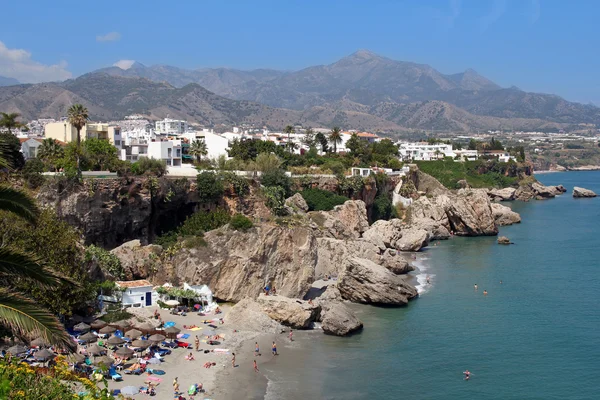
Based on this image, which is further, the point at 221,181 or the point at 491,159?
the point at 491,159

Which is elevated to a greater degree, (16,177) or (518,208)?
(16,177)

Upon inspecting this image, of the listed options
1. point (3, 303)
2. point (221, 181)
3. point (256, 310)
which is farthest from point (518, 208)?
point (3, 303)

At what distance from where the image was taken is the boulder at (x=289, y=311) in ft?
107

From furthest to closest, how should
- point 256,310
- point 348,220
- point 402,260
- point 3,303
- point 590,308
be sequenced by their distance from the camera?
point 348,220 → point 402,260 → point 590,308 → point 256,310 → point 3,303

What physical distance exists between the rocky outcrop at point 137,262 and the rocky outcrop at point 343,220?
52.2 ft

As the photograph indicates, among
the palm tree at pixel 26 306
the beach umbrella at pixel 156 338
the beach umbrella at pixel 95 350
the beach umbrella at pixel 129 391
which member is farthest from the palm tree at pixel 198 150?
the palm tree at pixel 26 306

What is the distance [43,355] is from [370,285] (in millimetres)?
19797

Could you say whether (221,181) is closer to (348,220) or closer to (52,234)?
(348,220)

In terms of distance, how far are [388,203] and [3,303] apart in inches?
2346

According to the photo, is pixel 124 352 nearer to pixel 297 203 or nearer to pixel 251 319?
pixel 251 319

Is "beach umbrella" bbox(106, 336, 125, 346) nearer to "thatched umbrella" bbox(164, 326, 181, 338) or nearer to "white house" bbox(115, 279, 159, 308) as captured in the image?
"thatched umbrella" bbox(164, 326, 181, 338)

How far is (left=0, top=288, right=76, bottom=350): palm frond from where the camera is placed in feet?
29.9

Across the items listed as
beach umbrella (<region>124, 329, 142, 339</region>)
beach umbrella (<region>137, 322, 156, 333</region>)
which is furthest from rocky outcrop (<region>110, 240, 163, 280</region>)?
beach umbrella (<region>124, 329, 142, 339</region>)

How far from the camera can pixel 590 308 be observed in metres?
37.9
